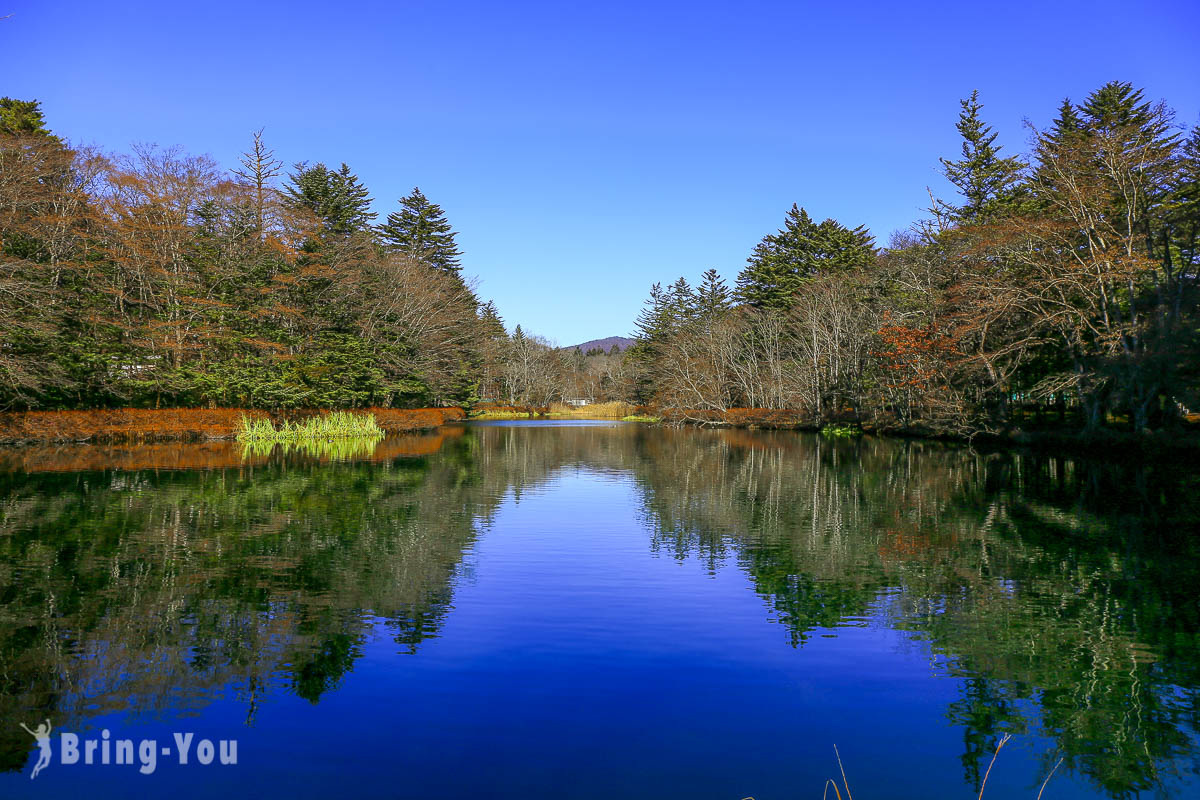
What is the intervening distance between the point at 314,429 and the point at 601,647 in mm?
31726

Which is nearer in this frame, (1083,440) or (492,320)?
(1083,440)

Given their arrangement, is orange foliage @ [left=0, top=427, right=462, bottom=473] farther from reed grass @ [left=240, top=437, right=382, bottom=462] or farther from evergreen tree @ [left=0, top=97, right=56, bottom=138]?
evergreen tree @ [left=0, top=97, right=56, bottom=138]

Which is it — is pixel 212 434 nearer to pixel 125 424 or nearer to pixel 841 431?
pixel 125 424

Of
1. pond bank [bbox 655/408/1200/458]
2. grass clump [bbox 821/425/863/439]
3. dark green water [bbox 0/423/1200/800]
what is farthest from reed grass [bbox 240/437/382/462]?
grass clump [bbox 821/425/863/439]

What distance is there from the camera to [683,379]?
194ft

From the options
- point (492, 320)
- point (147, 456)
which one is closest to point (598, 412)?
point (492, 320)

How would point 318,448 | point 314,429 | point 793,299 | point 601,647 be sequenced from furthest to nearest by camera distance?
point 793,299, point 314,429, point 318,448, point 601,647

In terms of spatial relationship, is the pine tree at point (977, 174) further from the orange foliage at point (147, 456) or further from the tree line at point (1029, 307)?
the orange foliage at point (147, 456)

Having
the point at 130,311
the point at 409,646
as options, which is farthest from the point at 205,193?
the point at 409,646

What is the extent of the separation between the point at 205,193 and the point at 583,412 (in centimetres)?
5904

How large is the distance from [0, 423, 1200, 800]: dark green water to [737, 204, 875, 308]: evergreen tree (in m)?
49.4

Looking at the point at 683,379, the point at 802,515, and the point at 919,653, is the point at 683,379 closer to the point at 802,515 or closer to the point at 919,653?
the point at 802,515
